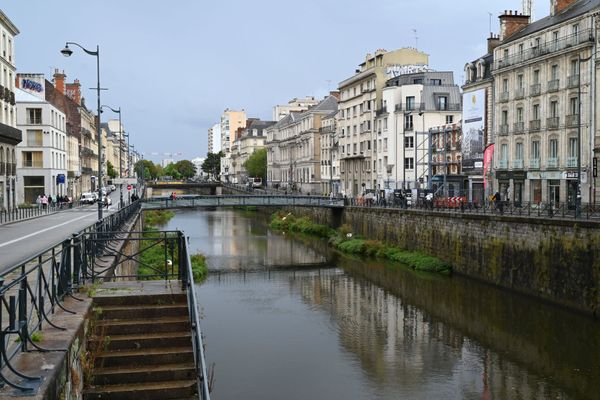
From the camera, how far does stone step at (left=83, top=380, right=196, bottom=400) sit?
9.87m

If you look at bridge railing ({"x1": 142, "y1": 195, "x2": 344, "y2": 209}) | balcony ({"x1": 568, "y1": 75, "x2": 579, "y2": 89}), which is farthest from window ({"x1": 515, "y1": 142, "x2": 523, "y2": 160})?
bridge railing ({"x1": 142, "y1": 195, "x2": 344, "y2": 209})

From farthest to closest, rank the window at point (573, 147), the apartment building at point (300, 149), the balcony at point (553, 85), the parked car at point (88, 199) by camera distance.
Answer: the apartment building at point (300, 149)
the parked car at point (88, 199)
the balcony at point (553, 85)
the window at point (573, 147)

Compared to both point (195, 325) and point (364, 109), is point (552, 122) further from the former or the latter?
point (195, 325)

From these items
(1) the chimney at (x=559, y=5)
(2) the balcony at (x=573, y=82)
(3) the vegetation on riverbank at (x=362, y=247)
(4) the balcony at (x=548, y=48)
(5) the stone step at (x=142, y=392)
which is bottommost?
(3) the vegetation on riverbank at (x=362, y=247)

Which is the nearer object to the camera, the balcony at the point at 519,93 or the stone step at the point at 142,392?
the stone step at the point at 142,392

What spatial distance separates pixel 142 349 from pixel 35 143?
60.4 metres

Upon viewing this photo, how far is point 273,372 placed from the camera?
19.3 metres

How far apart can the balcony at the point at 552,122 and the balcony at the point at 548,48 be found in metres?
4.38

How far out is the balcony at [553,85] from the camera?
4184cm

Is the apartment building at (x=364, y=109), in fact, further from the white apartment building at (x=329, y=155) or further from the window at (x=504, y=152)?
the window at (x=504, y=152)

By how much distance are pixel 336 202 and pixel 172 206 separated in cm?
1502

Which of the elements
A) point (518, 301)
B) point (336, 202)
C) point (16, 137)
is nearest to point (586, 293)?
point (518, 301)

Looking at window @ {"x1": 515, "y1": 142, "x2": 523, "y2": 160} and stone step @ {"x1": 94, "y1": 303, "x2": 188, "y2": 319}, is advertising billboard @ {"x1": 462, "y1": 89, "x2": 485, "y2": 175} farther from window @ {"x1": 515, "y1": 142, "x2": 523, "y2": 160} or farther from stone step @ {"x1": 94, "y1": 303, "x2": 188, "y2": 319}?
stone step @ {"x1": 94, "y1": 303, "x2": 188, "y2": 319}

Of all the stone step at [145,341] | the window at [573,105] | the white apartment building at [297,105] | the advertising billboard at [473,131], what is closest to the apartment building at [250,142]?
the white apartment building at [297,105]
